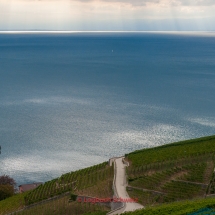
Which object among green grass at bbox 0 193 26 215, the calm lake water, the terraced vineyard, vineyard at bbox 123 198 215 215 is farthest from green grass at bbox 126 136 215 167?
vineyard at bbox 123 198 215 215

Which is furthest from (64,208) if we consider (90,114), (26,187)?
(90,114)

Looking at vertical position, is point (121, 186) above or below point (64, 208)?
above

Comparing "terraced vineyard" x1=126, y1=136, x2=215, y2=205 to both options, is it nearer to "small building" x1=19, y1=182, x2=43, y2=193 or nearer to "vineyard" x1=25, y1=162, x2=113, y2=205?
"vineyard" x1=25, y1=162, x2=113, y2=205

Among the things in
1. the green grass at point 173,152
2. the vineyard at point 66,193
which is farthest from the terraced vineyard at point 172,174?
the vineyard at point 66,193

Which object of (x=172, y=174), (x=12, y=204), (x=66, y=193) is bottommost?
(x=12, y=204)

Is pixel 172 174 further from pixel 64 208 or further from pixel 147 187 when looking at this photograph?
pixel 64 208

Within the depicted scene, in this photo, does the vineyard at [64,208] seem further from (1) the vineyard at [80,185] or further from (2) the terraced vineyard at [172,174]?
(2) the terraced vineyard at [172,174]
